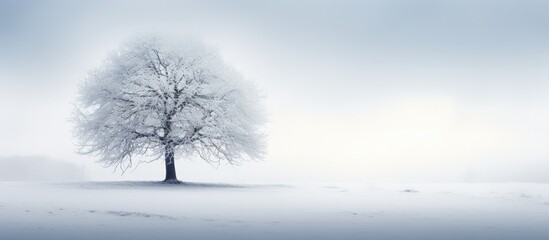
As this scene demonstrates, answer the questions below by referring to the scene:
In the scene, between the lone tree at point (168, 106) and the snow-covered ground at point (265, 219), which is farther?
the lone tree at point (168, 106)

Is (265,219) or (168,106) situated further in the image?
(168,106)

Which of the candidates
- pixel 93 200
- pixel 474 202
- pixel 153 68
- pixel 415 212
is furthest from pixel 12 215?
pixel 153 68

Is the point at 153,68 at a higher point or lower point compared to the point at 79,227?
higher

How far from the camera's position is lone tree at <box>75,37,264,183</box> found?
31891 mm

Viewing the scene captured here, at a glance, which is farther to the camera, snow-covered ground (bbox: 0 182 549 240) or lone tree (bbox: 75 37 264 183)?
lone tree (bbox: 75 37 264 183)

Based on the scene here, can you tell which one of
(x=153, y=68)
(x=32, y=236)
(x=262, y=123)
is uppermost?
(x=153, y=68)

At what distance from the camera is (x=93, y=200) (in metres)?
19.9

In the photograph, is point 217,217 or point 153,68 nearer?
point 217,217

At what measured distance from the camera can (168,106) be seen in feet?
105

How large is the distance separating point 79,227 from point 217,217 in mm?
3746

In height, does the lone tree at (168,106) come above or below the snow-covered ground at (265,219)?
above

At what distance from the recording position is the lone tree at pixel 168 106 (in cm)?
3189

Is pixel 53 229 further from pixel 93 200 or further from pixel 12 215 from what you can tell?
pixel 93 200

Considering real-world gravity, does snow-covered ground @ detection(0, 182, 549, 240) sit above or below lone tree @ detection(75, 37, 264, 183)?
below
